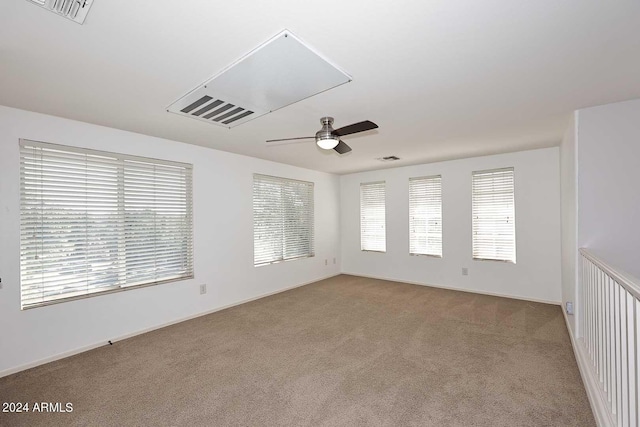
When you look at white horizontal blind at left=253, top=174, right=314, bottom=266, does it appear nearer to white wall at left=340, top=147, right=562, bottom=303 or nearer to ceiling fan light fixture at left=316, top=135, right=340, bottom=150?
white wall at left=340, top=147, right=562, bottom=303

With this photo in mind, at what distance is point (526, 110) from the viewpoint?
9.24 feet

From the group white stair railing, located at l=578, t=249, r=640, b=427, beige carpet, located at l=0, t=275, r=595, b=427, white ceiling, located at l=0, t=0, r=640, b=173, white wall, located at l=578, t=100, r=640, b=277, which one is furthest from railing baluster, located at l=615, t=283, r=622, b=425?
white ceiling, located at l=0, t=0, r=640, b=173

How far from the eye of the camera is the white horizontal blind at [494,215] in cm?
476

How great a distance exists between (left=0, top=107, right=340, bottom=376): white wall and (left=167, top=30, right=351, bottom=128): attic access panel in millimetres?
1270

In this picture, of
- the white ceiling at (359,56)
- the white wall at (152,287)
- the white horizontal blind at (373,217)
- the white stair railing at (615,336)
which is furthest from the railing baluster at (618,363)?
the white horizontal blind at (373,217)

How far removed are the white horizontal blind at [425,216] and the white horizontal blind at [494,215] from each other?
62cm

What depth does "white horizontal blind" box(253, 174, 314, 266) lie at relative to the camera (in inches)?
196

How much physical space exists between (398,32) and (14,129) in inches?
137

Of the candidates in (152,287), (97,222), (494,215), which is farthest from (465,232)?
(97,222)

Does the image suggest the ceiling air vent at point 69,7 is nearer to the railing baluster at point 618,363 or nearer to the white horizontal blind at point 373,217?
the railing baluster at point 618,363

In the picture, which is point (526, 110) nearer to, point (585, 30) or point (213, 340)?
point (585, 30)

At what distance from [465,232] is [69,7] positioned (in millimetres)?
5558

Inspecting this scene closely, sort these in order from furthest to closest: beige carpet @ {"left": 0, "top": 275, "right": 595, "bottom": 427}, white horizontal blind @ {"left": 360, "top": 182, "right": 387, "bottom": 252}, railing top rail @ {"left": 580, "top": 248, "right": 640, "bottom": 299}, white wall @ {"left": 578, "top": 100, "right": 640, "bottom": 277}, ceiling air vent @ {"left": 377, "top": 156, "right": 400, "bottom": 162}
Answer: white horizontal blind @ {"left": 360, "top": 182, "right": 387, "bottom": 252}, ceiling air vent @ {"left": 377, "top": 156, "right": 400, "bottom": 162}, white wall @ {"left": 578, "top": 100, "right": 640, "bottom": 277}, beige carpet @ {"left": 0, "top": 275, "right": 595, "bottom": 427}, railing top rail @ {"left": 580, "top": 248, "right": 640, "bottom": 299}

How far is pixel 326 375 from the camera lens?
2.50 m
